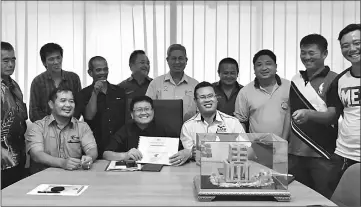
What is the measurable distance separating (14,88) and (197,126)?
1.24m

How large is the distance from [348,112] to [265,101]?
802 mm

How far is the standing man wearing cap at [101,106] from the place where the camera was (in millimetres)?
2885

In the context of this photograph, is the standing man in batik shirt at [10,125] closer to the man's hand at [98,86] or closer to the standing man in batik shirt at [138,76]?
the man's hand at [98,86]

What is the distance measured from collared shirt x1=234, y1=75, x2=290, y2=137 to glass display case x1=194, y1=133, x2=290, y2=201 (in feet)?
3.19

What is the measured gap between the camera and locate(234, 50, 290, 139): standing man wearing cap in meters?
2.52

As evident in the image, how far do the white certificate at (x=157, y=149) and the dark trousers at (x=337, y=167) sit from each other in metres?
0.86

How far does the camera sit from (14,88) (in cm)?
245

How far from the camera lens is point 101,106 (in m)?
2.91

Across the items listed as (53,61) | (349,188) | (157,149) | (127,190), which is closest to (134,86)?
(53,61)

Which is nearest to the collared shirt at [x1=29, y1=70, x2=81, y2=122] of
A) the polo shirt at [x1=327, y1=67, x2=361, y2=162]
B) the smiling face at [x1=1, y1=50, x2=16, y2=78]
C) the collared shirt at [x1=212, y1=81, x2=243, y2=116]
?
the smiling face at [x1=1, y1=50, x2=16, y2=78]

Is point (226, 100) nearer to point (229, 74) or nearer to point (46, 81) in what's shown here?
point (229, 74)

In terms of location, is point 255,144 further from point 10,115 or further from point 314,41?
point 10,115

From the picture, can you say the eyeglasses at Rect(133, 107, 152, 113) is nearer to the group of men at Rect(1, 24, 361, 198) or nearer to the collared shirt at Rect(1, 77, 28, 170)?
the group of men at Rect(1, 24, 361, 198)

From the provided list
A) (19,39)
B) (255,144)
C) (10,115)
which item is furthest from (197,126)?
(19,39)
